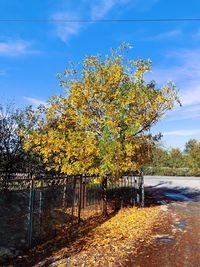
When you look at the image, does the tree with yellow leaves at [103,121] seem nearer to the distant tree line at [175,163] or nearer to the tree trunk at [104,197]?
the tree trunk at [104,197]

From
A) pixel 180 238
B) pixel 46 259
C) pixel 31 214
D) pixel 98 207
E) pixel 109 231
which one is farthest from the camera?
pixel 98 207

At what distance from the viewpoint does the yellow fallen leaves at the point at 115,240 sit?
23.9ft

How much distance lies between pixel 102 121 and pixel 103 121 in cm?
5

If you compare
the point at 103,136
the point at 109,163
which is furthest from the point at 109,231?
the point at 103,136

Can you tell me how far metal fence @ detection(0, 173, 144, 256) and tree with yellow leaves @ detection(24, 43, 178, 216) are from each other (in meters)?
0.89

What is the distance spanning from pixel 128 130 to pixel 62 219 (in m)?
3.74

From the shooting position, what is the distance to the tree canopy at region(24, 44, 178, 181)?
11734 mm

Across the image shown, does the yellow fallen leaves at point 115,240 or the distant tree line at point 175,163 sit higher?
the distant tree line at point 175,163

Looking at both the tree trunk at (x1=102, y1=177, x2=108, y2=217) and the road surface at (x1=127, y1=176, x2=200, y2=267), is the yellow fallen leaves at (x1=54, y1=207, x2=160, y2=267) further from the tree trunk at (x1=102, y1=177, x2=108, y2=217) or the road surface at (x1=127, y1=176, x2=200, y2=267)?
the tree trunk at (x1=102, y1=177, x2=108, y2=217)

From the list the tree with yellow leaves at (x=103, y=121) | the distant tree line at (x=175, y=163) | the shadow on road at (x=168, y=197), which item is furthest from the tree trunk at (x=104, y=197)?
the distant tree line at (x=175, y=163)

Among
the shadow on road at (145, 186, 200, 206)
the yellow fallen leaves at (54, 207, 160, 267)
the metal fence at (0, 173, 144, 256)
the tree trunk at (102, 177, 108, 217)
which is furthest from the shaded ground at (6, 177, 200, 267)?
the shadow on road at (145, 186, 200, 206)

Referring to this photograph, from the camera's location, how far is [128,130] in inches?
469

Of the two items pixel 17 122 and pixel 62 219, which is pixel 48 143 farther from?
pixel 17 122

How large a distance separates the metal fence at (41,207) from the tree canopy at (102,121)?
38.8 inches
